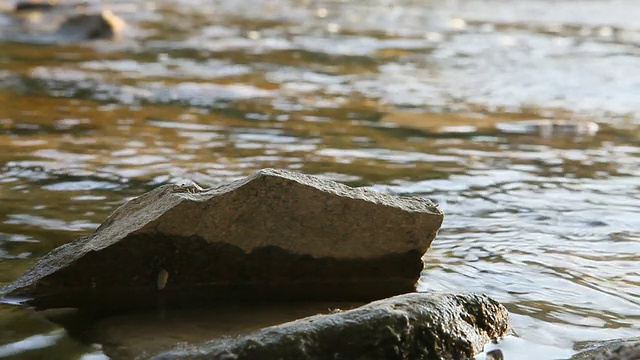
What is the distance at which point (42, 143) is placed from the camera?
19.7 ft

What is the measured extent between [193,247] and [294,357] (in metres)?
0.92

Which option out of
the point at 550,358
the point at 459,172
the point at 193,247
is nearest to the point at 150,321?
the point at 193,247

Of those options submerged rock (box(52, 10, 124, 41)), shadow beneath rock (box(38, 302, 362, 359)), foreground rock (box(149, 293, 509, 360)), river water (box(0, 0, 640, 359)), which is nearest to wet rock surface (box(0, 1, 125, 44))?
submerged rock (box(52, 10, 124, 41))

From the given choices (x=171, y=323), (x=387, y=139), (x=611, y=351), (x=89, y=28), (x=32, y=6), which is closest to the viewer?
(x=611, y=351)

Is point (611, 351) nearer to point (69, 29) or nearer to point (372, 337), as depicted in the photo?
point (372, 337)

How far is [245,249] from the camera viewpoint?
3.53 m

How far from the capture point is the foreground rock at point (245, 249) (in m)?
3.41

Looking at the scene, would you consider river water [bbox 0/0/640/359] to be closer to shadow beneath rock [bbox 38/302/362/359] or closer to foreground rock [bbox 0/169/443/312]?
shadow beneath rock [bbox 38/302/362/359]

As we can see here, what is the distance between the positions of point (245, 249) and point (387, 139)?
3179 millimetres

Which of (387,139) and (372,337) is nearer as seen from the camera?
(372,337)

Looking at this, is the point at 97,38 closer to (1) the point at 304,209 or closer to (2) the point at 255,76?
(2) the point at 255,76

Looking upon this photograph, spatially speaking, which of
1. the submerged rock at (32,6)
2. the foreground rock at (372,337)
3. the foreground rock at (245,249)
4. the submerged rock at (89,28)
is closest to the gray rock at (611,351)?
the foreground rock at (372,337)

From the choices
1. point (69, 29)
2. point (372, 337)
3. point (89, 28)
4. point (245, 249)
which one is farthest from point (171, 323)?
point (69, 29)

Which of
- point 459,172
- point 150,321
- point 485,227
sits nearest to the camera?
point 150,321
